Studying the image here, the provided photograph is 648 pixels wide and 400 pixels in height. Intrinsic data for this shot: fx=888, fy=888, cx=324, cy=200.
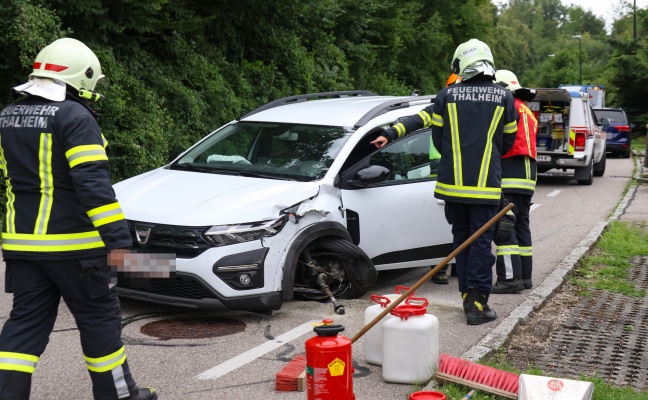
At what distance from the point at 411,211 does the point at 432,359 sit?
Result: 8.04ft

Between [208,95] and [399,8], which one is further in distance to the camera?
[399,8]

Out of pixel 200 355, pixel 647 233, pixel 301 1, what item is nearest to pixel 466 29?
pixel 301 1

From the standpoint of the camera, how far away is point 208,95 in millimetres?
16297

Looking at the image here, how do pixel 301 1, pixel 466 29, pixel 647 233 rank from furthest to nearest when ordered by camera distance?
1. pixel 466 29
2. pixel 301 1
3. pixel 647 233

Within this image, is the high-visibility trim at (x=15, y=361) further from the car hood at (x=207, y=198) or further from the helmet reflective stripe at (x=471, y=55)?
the helmet reflective stripe at (x=471, y=55)

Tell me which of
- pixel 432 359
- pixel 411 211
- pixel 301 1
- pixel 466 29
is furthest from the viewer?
pixel 466 29

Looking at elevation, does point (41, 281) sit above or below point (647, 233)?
above

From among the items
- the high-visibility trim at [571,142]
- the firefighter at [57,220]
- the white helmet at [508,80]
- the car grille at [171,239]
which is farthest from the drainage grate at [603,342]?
the high-visibility trim at [571,142]

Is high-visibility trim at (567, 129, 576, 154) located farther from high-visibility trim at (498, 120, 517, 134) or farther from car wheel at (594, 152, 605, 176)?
high-visibility trim at (498, 120, 517, 134)

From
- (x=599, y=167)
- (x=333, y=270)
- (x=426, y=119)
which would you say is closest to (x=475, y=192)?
(x=426, y=119)

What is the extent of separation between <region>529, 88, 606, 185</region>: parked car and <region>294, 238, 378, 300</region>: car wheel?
510 inches

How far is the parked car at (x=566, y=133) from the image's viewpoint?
62.1 feet

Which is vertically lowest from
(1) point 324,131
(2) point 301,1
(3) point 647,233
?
(3) point 647,233

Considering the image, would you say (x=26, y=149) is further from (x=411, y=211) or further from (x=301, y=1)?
(x=301, y=1)
